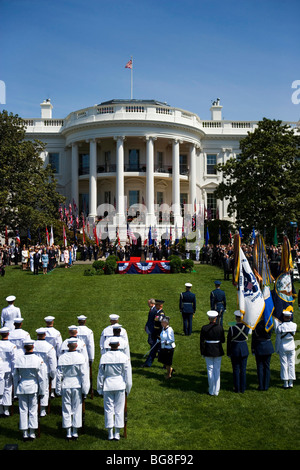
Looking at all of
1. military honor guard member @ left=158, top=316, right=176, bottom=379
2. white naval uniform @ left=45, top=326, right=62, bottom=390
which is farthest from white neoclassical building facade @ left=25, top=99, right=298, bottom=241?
white naval uniform @ left=45, top=326, right=62, bottom=390

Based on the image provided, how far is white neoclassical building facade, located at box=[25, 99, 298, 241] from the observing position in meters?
43.8

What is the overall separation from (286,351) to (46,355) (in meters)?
5.46

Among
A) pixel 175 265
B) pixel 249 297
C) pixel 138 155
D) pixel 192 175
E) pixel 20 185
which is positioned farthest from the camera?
pixel 138 155

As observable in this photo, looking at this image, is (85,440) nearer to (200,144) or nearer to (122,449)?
(122,449)

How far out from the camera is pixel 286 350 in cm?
1136

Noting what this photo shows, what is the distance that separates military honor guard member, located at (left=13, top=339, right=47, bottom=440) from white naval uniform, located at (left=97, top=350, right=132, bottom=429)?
3.86ft

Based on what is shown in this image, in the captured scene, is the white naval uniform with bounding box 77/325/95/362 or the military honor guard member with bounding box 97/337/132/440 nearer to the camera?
the military honor guard member with bounding box 97/337/132/440

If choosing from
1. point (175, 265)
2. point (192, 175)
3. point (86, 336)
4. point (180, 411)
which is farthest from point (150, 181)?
point (180, 411)

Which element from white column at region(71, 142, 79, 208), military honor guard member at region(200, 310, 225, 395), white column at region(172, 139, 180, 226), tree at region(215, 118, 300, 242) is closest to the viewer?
military honor guard member at region(200, 310, 225, 395)

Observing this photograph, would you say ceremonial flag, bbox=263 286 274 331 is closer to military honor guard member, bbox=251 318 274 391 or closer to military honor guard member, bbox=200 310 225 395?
military honor guard member, bbox=251 318 274 391

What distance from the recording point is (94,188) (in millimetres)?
44531

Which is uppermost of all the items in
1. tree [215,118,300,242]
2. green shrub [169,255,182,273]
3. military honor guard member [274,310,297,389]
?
tree [215,118,300,242]

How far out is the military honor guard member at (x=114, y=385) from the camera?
8.58 meters

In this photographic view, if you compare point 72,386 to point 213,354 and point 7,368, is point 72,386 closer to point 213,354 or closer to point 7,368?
point 7,368
